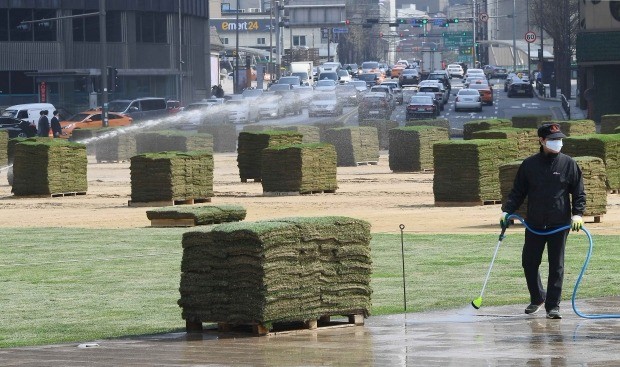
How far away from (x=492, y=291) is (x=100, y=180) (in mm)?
32189

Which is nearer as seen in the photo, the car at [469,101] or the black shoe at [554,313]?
the black shoe at [554,313]

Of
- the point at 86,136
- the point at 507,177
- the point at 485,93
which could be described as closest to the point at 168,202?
→ the point at 507,177

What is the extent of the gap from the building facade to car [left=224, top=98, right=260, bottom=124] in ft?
24.0

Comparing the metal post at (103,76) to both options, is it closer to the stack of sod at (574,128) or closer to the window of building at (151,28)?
the stack of sod at (574,128)

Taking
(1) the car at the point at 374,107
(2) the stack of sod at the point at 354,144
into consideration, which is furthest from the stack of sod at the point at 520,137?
(1) the car at the point at 374,107

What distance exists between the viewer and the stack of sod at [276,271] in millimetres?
13508

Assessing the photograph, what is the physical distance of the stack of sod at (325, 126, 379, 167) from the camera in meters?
54.2

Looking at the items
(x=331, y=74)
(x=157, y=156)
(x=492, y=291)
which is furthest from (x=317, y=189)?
(x=331, y=74)

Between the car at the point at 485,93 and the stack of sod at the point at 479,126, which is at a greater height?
the car at the point at 485,93

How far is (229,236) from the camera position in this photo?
44.6 ft

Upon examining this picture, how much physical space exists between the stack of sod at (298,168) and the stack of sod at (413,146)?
8.94 m

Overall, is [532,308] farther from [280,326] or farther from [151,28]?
[151,28]

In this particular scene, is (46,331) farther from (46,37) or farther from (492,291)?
(46,37)

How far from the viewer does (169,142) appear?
5794 centimetres
